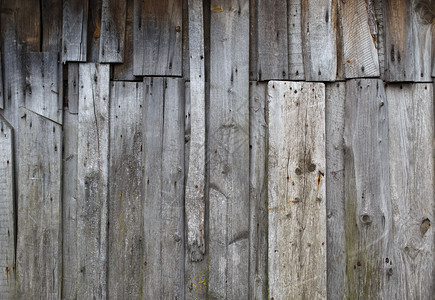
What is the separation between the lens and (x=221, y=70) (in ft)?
7.27

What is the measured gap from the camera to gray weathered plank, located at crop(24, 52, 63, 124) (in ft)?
7.32

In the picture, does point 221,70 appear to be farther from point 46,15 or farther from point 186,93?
point 46,15

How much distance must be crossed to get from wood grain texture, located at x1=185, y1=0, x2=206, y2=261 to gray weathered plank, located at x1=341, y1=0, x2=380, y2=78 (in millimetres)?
1077

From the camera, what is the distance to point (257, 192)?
7.26 ft

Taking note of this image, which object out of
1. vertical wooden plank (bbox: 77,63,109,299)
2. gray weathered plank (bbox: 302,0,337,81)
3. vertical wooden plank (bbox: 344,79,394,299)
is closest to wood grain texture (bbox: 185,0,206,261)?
vertical wooden plank (bbox: 77,63,109,299)

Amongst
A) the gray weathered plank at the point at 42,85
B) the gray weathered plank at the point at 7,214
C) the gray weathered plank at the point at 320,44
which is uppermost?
the gray weathered plank at the point at 320,44

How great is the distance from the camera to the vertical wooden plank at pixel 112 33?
2225mm

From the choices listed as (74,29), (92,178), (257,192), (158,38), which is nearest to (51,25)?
(74,29)

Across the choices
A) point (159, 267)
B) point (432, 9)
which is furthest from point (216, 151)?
point (432, 9)

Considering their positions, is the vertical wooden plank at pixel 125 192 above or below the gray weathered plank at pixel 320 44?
below

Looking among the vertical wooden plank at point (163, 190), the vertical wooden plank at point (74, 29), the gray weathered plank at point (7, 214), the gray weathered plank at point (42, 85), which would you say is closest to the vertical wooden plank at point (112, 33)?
the vertical wooden plank at point (74, 29)

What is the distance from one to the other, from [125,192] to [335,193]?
155cm

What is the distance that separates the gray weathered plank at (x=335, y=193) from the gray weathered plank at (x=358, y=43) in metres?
0.16

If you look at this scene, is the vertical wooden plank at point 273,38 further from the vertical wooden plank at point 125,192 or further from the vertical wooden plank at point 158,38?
the vertical wooden plank at point 125,192
